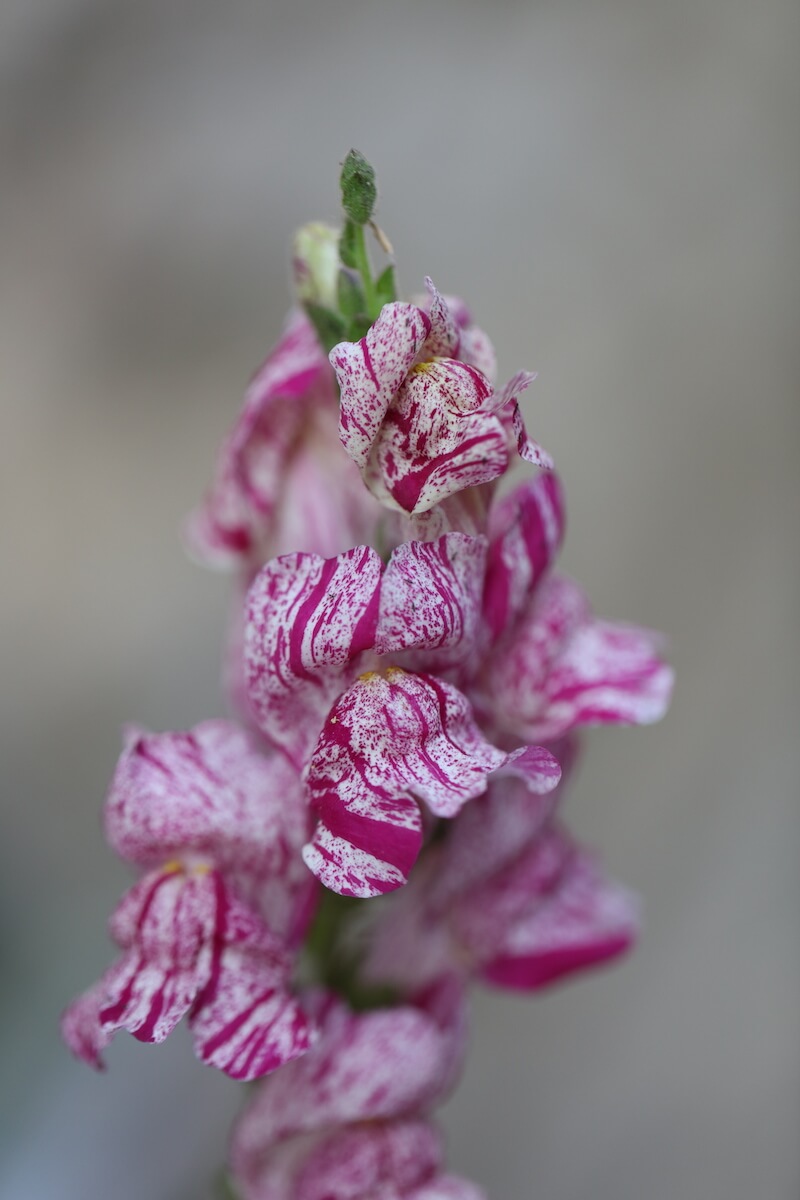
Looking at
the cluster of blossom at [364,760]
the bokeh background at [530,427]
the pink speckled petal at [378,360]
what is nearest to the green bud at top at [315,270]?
the cluster of blossom at [364,760]

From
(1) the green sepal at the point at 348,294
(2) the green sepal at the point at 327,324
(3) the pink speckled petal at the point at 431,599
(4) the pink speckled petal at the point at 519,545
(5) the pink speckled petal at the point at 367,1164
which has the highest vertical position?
(1) the green sepal at the point at 348,294

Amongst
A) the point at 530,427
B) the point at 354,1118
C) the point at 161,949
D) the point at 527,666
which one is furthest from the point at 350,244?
the point at 530,427

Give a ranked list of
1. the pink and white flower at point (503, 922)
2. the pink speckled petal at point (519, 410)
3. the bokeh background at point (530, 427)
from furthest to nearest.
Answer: the bokeh background at point (530, 427) → the pink and white flower at point (503, 922) → the pink speckled petal at point (519, 410)

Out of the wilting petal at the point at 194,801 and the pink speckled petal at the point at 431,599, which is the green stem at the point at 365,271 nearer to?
the pink speckled petal at the point at 431,599

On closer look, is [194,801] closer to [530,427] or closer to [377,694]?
[377,694]

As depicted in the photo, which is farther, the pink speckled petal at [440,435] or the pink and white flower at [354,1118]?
the pink and white flower at [354,1118]

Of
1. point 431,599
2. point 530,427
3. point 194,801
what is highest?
point 530,427

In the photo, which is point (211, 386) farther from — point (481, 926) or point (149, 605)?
point (481, 926)

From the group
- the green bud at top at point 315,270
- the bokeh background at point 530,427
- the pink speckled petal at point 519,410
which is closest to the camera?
the pink speckled petal at point 519,410
